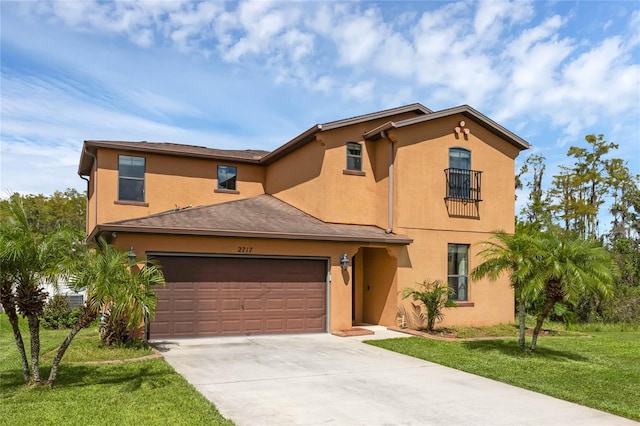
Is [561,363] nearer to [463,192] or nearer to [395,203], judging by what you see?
[395,203]

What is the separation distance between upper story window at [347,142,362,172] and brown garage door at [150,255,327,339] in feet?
12.2

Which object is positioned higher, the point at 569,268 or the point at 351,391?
the point at 569,268

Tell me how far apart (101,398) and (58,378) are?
169 centimetres

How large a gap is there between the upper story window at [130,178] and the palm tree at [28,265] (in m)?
10.6

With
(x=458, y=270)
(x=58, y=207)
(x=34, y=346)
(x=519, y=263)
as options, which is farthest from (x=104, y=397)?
(x=58, y=207)

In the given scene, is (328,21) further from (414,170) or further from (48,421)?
(48,421)

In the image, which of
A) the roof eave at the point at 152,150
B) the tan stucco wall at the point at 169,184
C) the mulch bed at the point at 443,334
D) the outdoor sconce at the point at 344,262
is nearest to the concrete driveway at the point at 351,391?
the mulch bed at the point at 443,334

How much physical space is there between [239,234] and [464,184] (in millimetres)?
8038

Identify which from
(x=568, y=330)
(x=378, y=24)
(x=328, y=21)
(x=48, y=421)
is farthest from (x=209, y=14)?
(x=568, y=330)

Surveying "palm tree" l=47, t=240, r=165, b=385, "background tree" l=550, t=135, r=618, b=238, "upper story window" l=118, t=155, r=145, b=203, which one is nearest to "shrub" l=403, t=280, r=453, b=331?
"palm tree" l=47, t=240, r=165, b=385

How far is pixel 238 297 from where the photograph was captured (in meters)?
13.9

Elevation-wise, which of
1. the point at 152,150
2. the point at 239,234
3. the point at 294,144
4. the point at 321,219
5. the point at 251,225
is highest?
the point at 294,144

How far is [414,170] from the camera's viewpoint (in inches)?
648

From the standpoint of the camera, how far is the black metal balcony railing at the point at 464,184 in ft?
55.9
